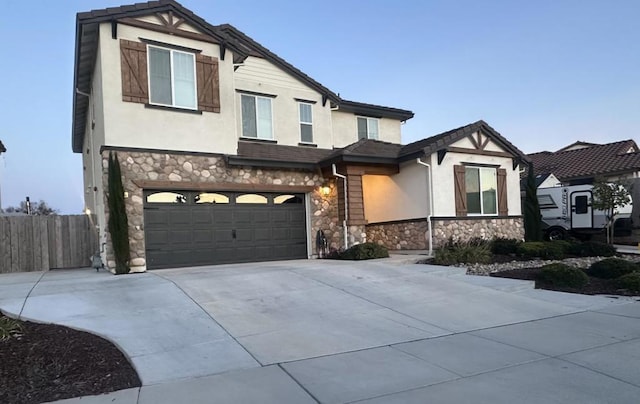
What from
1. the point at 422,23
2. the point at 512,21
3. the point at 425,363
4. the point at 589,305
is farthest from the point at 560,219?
the point at 425,363

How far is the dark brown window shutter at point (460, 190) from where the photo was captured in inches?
580

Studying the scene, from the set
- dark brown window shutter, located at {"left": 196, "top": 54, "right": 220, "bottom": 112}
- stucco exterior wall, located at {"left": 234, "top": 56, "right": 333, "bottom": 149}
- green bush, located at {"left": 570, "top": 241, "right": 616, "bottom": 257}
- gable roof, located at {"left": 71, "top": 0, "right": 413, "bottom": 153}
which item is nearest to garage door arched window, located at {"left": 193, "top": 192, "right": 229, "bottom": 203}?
dark brown window shutter, located at {"left": 196, "top": 54, "right": 220, "bottom": 112}

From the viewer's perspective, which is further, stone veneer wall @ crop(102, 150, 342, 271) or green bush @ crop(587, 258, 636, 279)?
stone veneer wall @ crop(102, 150, 342, 271)

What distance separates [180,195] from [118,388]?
8303 mm

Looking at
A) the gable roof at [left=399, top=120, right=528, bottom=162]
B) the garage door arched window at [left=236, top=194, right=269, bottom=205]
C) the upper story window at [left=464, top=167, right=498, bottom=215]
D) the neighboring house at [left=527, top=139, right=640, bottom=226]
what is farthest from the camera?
the neighboring house at [left=527, top=139, right=640, bottom=226]

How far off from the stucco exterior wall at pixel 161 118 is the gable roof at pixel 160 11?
0.33 metres

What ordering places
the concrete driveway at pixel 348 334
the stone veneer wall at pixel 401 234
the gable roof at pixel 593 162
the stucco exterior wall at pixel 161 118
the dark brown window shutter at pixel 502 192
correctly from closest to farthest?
the concrete driveway at pixel 348 334, the stucco exterior wall at pixel 161 118, the stone veneer wall at pixel 401 234, the dark brown window shutter at pixel 502 192, the gable roof at pixel 593 162

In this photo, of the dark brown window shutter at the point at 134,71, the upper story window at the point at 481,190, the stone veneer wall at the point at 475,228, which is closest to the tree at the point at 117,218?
the dark brown window shutter at the point at 134,71

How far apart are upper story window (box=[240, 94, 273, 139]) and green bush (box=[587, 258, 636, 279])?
1026cm

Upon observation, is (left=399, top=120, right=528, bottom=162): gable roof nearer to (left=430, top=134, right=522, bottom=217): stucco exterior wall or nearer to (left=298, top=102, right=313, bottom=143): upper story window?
(left=430, top=134, right=522, bottom=217): stucco exterior wall

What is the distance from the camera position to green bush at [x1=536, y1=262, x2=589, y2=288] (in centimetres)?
954

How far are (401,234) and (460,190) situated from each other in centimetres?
256

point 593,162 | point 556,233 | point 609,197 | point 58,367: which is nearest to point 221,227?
point 58,367

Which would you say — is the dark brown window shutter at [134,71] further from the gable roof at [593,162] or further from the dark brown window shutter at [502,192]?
the gable roof at [593,162]
